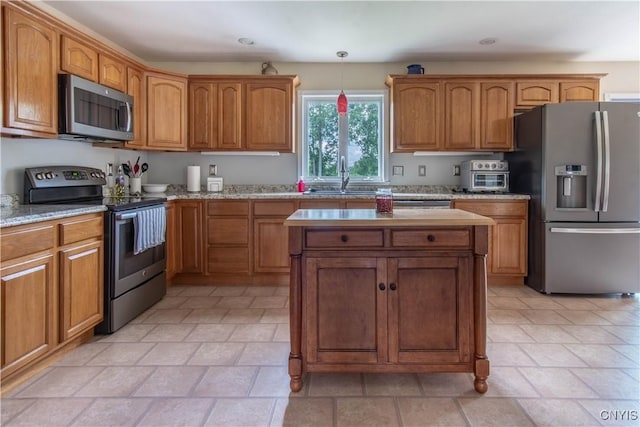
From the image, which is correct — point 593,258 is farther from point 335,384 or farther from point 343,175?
point 335,384

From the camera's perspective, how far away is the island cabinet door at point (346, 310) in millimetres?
1892

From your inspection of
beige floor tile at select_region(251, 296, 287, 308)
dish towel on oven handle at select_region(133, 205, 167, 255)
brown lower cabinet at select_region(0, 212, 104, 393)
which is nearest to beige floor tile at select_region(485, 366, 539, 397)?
beige floor tile at select_region(251, 296, 287, 308)

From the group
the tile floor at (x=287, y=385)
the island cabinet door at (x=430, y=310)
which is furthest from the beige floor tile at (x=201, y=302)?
the island cabinet door at (x=430, y=310)

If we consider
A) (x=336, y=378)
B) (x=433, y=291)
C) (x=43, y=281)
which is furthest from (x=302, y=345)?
(x=43, y=281)

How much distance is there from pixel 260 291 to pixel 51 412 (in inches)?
83.4

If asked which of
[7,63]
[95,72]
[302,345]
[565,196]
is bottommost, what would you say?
[302,345]

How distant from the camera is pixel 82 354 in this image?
2354mm

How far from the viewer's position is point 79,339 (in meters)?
2.49

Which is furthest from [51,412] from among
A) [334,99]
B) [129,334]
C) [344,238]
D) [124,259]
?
[334,99]

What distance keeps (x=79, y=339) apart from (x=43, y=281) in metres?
0.60

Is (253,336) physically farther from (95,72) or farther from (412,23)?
(412,23)

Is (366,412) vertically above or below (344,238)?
below

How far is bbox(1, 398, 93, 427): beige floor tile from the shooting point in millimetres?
1683

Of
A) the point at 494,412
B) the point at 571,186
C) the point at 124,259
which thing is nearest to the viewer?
the point at 494,412
